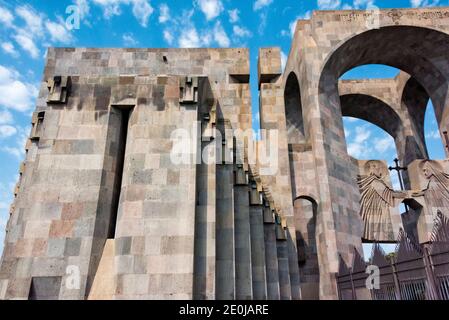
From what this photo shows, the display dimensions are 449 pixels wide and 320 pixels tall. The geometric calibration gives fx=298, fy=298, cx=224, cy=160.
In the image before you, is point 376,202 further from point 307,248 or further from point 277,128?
point 277,128

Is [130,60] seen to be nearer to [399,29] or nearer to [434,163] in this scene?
[399,29]

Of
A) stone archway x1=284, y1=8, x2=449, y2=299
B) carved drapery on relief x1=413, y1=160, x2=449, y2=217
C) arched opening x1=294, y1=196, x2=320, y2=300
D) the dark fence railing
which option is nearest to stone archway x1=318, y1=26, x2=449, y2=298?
stone archway x1=284, y1=8, x2=449, y2=299

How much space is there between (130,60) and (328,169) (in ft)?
42.7

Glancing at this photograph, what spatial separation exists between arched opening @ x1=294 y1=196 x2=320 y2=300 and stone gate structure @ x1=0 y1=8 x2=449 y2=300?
3.2 inches

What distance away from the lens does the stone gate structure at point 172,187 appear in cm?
714

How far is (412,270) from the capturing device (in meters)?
6.80

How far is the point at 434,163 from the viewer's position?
72.6 ft

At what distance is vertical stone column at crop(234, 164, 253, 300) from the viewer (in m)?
9.18

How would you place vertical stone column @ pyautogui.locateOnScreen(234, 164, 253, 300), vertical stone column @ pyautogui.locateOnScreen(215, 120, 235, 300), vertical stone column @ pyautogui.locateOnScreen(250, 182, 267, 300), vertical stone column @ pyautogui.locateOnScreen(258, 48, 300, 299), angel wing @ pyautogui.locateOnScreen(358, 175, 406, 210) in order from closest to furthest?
vertical stone column @ pyautogui.locateOnScreen(215, 120, 235, 300) < vertical stone column @ pyautogui.locateOnScreen(234, 164, 253, 300) < vertical stone column @ pyautogui.locateOnScreen(250, 182, 267, 300) < vertical stone column @ pyautogui.locateOnScreen(258, 48, 300, 299) < angel wing @ pyautogui.locateOnScreen(358, 175, 406, 210)

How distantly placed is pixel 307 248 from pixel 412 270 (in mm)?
12860

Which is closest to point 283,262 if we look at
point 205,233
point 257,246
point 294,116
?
point 257,246

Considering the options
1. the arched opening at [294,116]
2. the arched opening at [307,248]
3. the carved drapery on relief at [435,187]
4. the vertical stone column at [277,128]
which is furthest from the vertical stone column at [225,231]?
the carved drapery on relief at [435,187]

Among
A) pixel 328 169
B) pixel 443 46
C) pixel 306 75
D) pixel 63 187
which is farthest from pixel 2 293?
pixel 443 46

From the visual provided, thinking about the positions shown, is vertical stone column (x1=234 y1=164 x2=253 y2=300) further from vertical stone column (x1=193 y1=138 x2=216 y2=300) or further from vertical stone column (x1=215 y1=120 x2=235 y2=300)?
vertical stone column (x1=193 y1=138 x2=216 y2=300)
